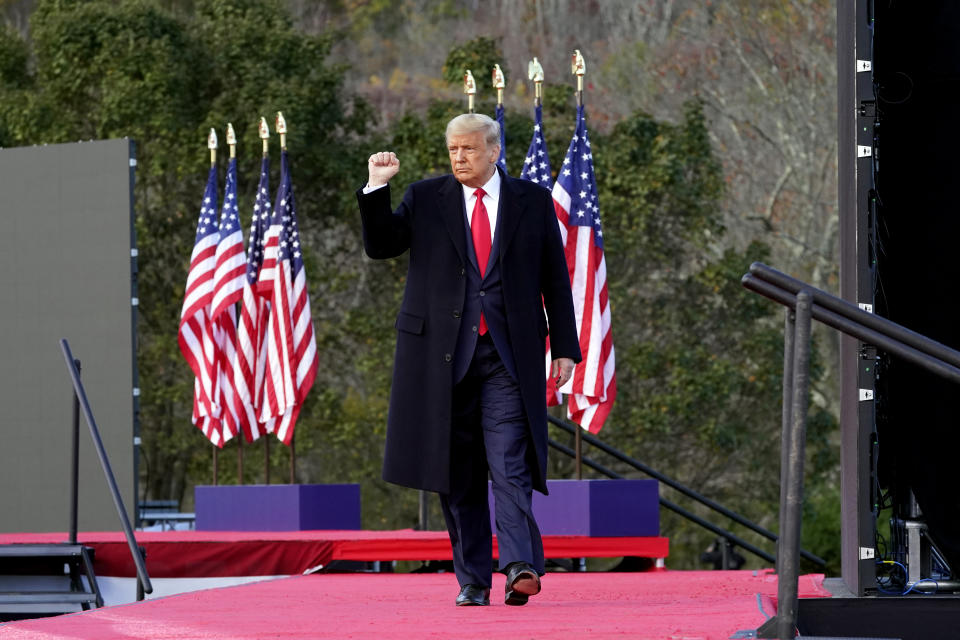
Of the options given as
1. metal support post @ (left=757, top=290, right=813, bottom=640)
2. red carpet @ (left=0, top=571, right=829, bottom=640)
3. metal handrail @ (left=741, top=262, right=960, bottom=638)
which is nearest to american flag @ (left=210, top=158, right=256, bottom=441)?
red carpet @ (left=0, top=571, right=829, bottom=640)

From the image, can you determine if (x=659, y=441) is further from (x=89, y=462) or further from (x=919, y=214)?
(x=919, y=214)

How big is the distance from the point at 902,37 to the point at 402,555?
360 cm

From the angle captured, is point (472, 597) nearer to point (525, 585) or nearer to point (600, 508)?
point (525, 585)

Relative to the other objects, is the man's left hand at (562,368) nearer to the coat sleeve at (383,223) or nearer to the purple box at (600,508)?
the coat sleeve at (383,223)

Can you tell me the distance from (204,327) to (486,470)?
6.14 meters

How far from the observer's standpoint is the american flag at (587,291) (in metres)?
8.33

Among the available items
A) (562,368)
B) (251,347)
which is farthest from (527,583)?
(251,347)

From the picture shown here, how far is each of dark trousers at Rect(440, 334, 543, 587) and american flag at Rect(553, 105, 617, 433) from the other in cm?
374

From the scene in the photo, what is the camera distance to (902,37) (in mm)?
5258

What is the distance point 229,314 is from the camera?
1045cm

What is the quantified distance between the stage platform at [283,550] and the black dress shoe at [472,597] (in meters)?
2.90

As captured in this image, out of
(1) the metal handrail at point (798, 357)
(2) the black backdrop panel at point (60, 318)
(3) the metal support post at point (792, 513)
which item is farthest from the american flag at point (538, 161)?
(3) the metal support post at point (792, 513)

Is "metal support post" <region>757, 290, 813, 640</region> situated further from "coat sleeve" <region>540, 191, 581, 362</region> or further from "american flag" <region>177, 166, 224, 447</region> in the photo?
"american flag" <region>177, 166, 224, 447</region>

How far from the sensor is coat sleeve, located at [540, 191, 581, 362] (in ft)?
15.1
